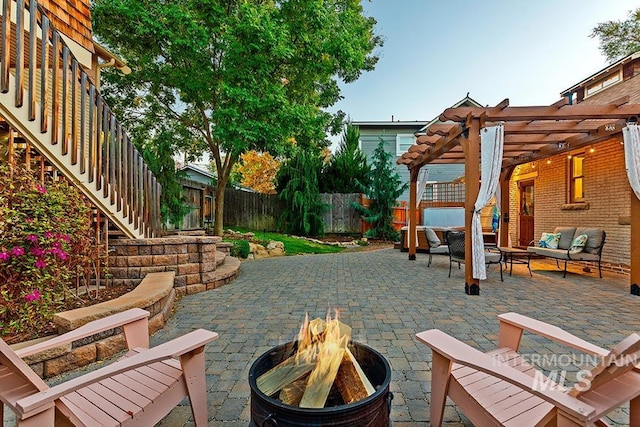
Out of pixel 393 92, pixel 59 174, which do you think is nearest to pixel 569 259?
pixel 59 174

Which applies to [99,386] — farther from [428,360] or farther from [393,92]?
[393,92]

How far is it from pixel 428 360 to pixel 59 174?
430cm

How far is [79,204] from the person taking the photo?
308cm

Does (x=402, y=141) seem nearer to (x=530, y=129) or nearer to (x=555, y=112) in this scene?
(x=530, y=129)

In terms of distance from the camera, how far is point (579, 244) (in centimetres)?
609

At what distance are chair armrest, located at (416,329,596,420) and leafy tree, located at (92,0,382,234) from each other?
22.2 ft

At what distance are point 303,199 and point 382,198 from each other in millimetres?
3163

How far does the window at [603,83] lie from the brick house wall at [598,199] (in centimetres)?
353

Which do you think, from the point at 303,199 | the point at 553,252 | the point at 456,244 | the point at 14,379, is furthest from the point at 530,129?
the point at 303,199

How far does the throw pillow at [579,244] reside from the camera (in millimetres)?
6027

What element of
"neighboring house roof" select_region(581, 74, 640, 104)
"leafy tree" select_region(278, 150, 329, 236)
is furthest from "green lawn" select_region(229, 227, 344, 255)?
"neighboring house roof" select_region(581, 74, 640, 104)

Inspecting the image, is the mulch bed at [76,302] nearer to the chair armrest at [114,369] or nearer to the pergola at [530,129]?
the chair armrest at [114,369]

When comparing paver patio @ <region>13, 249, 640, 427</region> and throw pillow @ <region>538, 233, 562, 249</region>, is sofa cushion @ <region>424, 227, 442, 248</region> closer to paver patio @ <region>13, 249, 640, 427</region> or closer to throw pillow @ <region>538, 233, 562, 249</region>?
paver patio @ <region>13, 249, 640, 427</region>

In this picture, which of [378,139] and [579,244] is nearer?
[579,244]
